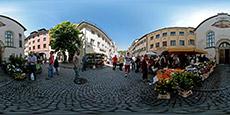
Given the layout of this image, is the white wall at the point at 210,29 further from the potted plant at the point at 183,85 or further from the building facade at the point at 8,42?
the potted plant at the point at 183,85

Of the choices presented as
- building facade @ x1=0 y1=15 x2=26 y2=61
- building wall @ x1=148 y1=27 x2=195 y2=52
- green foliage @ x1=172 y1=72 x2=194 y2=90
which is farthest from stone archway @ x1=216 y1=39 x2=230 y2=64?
green foliage @ x1=172 y1=72 x2=194 y2=90

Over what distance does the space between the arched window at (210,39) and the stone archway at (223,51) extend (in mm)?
751

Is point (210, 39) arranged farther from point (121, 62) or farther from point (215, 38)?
point (121, 62)

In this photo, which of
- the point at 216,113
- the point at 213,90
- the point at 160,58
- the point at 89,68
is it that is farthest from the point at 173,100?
the point at 89,68

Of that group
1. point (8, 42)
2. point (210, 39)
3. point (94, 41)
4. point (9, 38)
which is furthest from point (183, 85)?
point (210, 39)

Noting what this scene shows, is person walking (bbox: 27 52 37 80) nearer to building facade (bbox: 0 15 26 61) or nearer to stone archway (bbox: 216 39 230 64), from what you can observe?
building facade (bbox: 0 15 26 61)

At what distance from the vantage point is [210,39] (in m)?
33.2

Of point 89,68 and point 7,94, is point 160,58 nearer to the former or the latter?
point 89,68

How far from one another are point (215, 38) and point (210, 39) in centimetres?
76

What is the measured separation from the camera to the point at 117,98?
8.73 meters

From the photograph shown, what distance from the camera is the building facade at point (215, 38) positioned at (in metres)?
31.8

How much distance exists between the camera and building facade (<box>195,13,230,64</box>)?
104 feet

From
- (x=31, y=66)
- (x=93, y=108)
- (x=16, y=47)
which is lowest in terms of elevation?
(x=93, y=108)

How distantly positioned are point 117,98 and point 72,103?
1.70 m
